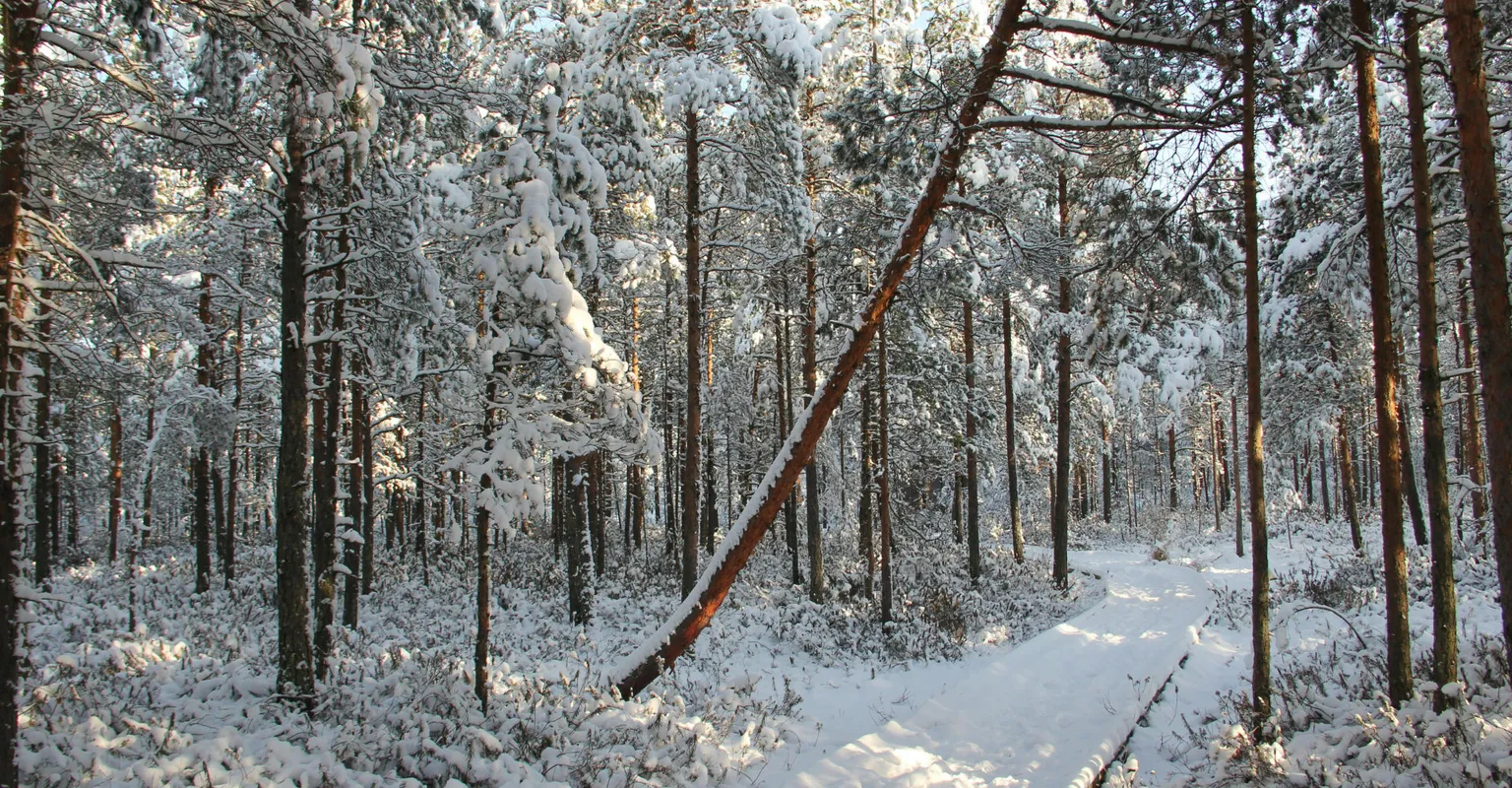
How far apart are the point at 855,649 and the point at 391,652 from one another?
762 cm

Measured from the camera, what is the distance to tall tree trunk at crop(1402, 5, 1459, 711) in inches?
255

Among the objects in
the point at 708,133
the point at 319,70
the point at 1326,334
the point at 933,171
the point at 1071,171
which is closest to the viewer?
the point at 319,70

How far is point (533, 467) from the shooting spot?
25.2 ft

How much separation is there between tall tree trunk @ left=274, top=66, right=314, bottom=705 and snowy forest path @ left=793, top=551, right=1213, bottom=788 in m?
5.55

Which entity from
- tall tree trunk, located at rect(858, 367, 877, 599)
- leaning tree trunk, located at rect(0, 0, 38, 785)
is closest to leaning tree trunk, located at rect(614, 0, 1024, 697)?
leaning tree trunk, located at rect(0, 0, 38, 785)

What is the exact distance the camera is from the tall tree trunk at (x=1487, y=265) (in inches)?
208

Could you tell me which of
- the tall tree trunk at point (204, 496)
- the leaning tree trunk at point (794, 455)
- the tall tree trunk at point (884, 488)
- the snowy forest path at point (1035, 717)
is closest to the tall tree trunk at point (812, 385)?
the tall tree trunk at point (884, 488)

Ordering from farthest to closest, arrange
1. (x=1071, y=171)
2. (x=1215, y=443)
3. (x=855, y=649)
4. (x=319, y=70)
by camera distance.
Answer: (x=1215, y=443)
(x=1071, y=171)
(x=855, y=649)
(x=319, y=70)

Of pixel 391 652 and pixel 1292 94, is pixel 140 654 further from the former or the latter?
pixel 1292 94

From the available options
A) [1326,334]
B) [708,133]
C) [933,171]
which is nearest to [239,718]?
[933,171]

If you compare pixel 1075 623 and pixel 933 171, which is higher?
pixel 933 171

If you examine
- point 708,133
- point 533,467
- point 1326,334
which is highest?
point 708,133

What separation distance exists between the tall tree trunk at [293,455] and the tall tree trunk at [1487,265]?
10.7m

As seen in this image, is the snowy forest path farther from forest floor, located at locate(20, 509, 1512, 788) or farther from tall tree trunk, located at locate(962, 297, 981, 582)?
tall tree trunk, located at locate(962, 297, 981, 582)
